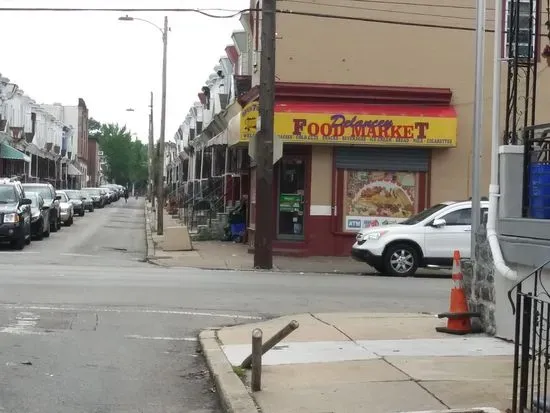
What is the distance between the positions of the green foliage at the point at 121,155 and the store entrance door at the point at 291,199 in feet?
336

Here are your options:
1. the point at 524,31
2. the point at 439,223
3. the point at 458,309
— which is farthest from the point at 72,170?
the point at 458,309

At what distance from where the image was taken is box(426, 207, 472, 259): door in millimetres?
18109

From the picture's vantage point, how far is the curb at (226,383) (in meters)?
6.41

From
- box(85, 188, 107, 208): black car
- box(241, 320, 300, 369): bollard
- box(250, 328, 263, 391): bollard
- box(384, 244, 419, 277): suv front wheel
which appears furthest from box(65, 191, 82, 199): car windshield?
box(250, 328, 263, 391): bollard

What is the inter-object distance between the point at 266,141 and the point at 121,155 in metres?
109

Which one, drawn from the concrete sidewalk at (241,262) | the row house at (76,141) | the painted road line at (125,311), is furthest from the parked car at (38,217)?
the row house at (76,141)

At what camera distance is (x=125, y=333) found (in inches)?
396

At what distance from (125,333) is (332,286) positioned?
20.2 ft

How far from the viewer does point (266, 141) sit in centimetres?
1889

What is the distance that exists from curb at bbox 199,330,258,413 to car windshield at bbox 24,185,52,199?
76.4 feet

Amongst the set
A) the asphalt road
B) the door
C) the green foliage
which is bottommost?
the asphalt road

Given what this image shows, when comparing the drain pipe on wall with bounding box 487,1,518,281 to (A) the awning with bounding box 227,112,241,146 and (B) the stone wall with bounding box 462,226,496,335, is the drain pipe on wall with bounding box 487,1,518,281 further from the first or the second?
(A) the awning with bounding box 227,112,241,146

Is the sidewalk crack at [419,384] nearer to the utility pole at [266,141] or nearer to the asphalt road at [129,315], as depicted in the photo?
the asphalt road at [129,315]

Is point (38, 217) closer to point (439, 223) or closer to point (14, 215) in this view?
point (14, 215)
